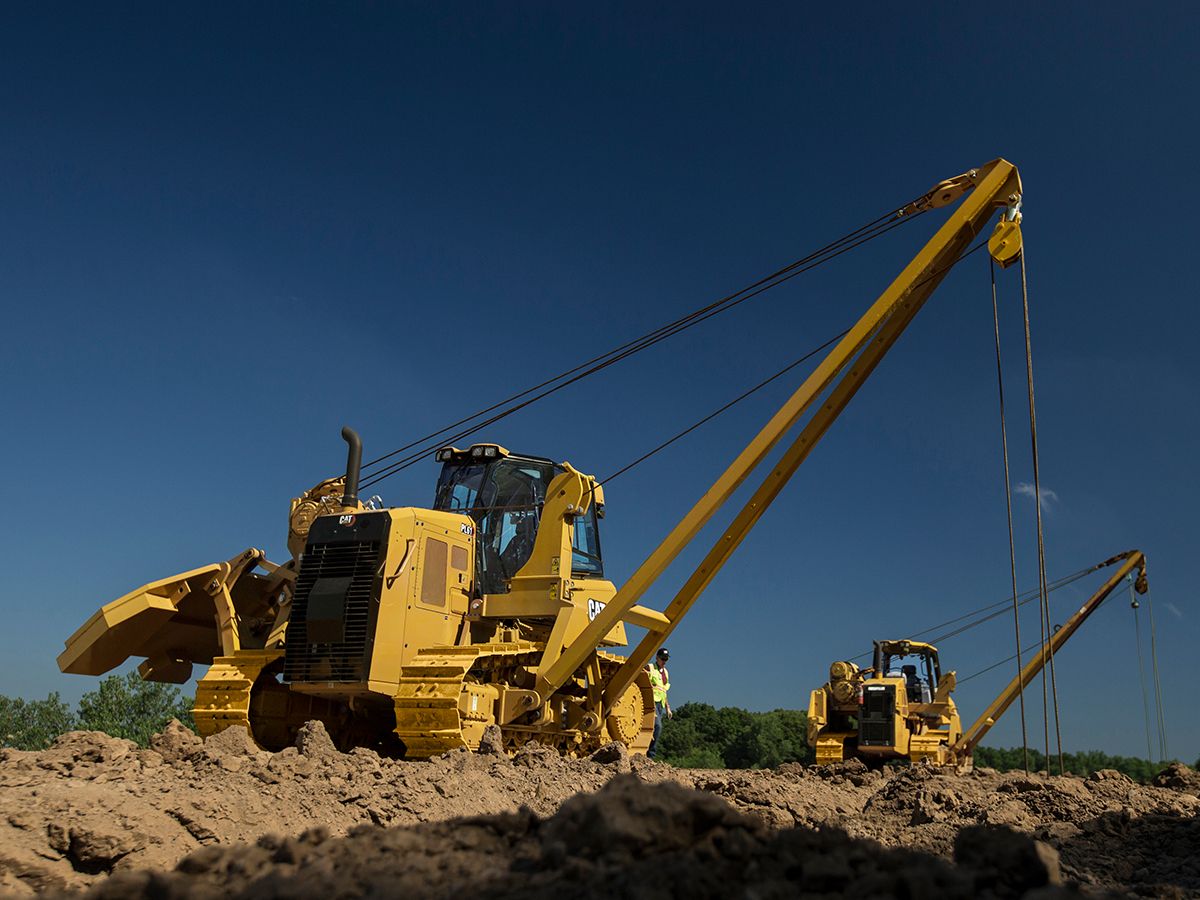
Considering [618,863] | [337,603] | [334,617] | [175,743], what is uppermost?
[337,603]

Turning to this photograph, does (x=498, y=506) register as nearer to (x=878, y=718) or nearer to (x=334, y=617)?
(x=334, y=617)

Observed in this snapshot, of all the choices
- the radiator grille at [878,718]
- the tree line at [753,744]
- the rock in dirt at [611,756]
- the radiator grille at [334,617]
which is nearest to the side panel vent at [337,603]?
the radiator grille at [334,617]

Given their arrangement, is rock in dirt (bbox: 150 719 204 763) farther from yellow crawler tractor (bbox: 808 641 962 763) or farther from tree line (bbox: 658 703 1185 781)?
tree line (bbox: 658 703 1185 781)

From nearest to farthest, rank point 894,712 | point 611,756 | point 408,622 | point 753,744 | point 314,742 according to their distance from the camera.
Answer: point 314,742
point 408,622
point 611,756
point 894,712
point 753,744

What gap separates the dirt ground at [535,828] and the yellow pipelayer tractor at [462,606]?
2.90ft

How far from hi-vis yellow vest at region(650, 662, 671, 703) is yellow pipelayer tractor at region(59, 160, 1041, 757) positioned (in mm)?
1262

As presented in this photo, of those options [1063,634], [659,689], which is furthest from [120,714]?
[1063,634]

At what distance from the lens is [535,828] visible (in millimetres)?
3867

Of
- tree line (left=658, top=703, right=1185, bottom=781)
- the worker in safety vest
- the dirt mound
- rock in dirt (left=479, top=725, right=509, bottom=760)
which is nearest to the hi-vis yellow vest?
the worker in safety vest

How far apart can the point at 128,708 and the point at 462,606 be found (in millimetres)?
17176

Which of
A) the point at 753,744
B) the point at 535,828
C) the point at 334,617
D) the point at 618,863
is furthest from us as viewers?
the point at 753,744

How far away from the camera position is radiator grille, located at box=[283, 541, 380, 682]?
960cm

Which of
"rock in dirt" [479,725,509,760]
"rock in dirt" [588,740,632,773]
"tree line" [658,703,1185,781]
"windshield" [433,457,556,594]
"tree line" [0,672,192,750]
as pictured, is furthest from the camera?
"tree line" [658,703,1185,781]

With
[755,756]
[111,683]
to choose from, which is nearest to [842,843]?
[111,683]
